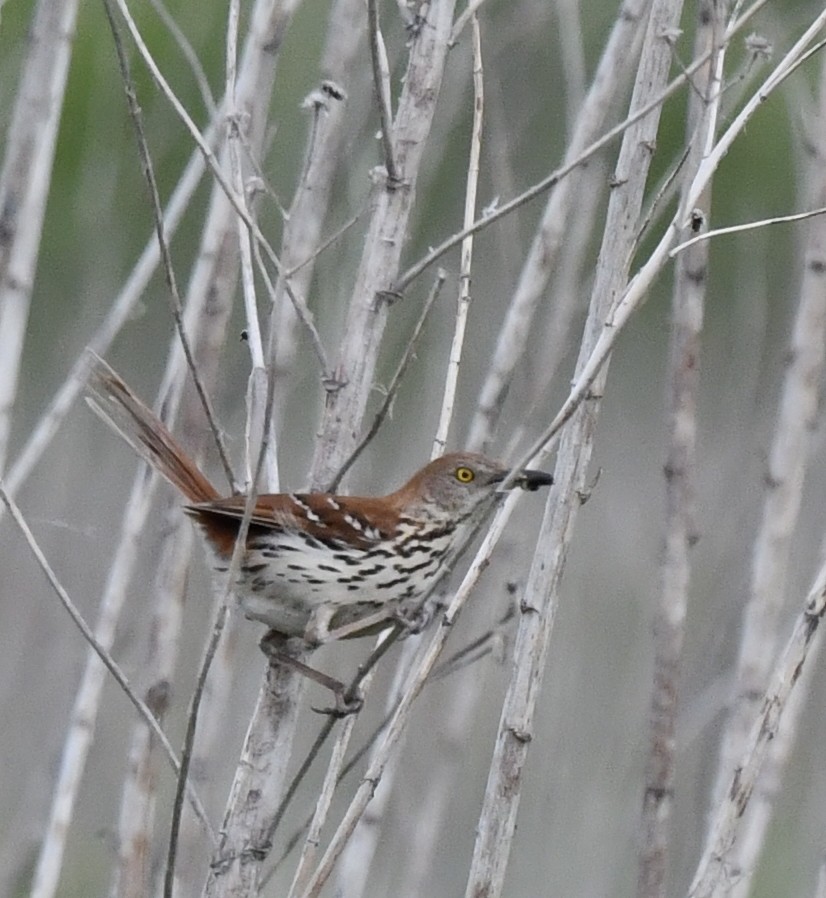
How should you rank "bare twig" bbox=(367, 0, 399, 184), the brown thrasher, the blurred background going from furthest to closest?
the blurred background < the brown thrasher < "bare twig" bbox=(367, 0, 399, 184)

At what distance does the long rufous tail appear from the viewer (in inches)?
84.7

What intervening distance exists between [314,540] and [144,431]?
33 centimetres

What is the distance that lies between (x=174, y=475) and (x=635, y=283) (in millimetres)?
925

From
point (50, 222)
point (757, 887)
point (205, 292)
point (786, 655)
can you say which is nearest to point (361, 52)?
point (205, 292)

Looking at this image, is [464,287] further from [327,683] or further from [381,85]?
[327,683]

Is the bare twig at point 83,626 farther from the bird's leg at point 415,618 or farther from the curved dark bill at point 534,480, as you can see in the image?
the curved dark bill at point 534,480

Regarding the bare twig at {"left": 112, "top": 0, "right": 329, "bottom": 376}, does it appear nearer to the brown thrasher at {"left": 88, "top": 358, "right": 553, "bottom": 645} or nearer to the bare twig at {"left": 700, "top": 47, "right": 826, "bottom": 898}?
the brown thrasher at {"left": 88, "top": 358, "right": 553, "bottom": 645}

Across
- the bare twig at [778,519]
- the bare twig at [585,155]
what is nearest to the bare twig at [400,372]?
the bare twig at [585,155]

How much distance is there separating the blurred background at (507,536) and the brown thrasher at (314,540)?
0.18 m

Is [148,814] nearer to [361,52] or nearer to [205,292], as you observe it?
[205,292]

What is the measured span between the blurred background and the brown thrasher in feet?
0.58

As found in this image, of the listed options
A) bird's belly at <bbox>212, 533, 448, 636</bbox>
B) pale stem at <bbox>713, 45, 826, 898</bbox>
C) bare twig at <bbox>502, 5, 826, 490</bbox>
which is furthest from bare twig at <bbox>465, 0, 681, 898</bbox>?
pale stem at <bbox>713, 45, 826, 898</bbox>

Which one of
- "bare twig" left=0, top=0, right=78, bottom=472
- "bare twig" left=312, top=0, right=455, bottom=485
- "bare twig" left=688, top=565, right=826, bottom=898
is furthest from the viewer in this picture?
"bare twig" left=0, top=0, right=78, bottom=472

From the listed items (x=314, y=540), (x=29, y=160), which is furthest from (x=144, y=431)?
(x=29, y=160)
